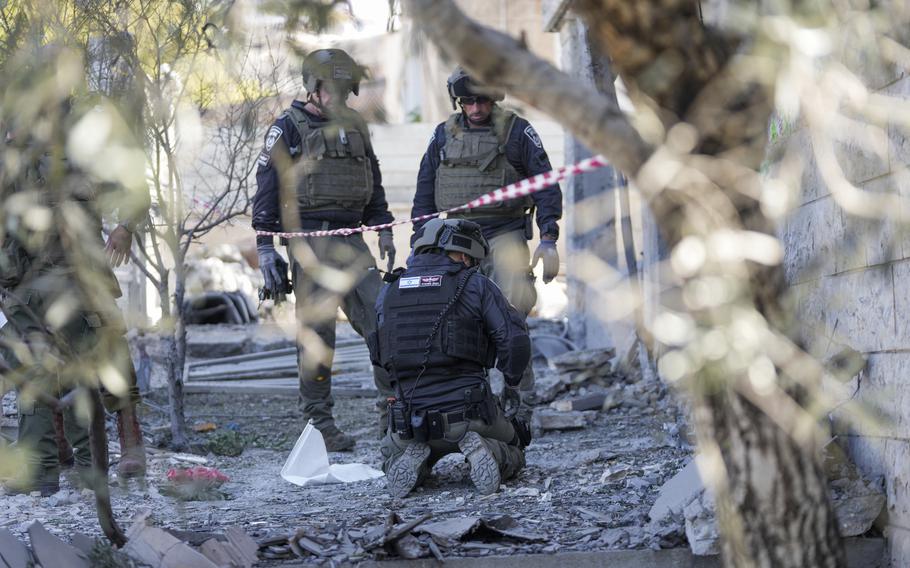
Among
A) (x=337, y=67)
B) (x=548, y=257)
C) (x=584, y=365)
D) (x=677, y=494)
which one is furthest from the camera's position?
(x=584, y=365)

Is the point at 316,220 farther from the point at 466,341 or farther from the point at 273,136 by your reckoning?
the point at 466,341

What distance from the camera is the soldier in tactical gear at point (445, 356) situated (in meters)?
5.62

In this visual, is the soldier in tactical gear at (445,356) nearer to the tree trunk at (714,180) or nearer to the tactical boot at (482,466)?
the tactical boot at (482,466)

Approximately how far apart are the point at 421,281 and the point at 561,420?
7.97 feet

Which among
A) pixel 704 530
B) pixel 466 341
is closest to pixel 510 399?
pixel 466 341

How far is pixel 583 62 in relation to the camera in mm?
9922

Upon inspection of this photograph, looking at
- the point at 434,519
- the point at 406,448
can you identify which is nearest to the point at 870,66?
the point at 434,519

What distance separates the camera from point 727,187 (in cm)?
272

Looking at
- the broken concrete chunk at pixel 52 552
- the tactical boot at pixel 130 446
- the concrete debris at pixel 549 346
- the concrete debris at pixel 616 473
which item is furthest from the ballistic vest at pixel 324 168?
the concrete debris at pixel 549 346

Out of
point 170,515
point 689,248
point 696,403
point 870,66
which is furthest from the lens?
point 170,515

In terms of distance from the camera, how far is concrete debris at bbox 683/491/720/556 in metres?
4.12

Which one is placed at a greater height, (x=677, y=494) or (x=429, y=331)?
(x=429, y=331)

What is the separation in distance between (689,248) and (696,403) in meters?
0.44

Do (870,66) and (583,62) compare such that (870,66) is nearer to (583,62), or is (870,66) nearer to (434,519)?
(434,519)
